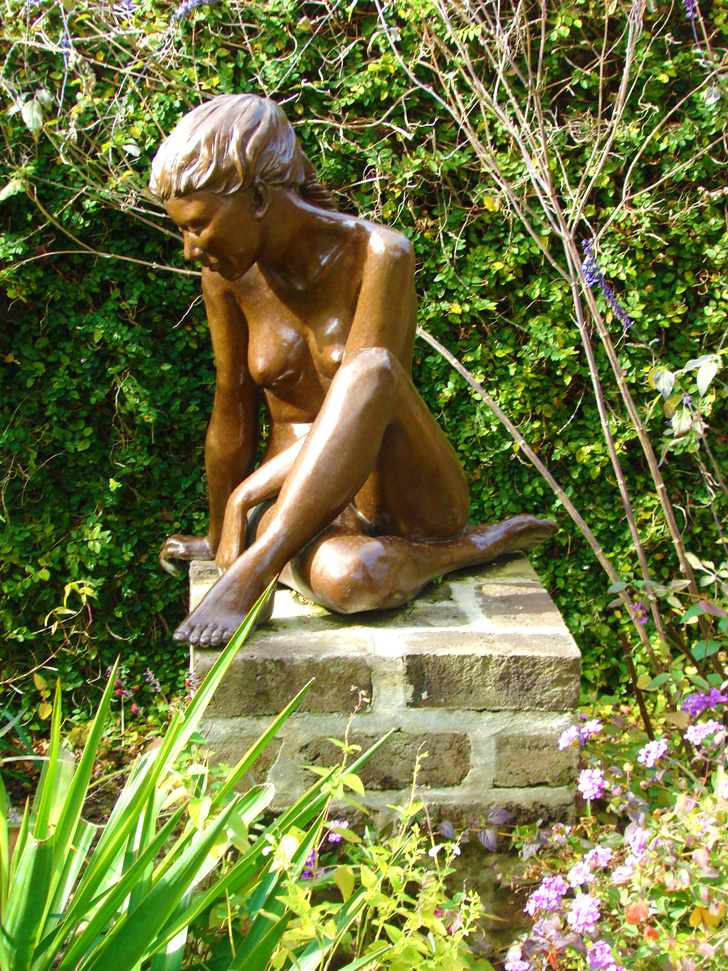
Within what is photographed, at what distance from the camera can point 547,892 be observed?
5.28 ft

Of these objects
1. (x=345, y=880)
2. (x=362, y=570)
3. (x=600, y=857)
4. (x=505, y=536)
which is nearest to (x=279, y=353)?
(x=362, y=570)

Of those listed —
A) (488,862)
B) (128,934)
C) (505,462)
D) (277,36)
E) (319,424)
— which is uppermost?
(277,36)

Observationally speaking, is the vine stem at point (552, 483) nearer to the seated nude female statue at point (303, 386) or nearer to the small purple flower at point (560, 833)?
the seated nude female statue at point (303, 386)

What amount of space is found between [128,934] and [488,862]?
3.53ft

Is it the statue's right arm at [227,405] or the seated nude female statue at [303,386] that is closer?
the seated nude female statue at [303,386]

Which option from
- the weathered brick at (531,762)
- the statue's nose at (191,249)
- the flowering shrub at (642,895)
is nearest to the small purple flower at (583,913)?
the flowering shrub at (642,895)

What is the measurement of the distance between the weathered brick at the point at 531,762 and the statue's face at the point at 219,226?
1.39 metres

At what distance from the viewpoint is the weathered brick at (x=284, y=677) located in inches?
79.0

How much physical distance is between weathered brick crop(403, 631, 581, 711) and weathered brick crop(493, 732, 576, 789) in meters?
0.09

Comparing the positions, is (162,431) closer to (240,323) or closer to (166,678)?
(166,678)

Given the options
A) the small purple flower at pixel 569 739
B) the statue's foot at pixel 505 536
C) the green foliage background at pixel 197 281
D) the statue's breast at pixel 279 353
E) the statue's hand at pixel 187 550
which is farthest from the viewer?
the green foliage background at pixel 197 281

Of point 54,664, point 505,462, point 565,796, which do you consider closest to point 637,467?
point 505,462

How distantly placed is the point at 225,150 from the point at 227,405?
0.79 meters

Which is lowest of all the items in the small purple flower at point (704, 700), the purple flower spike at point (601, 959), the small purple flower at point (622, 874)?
the small purple flower at point (704, 700)
